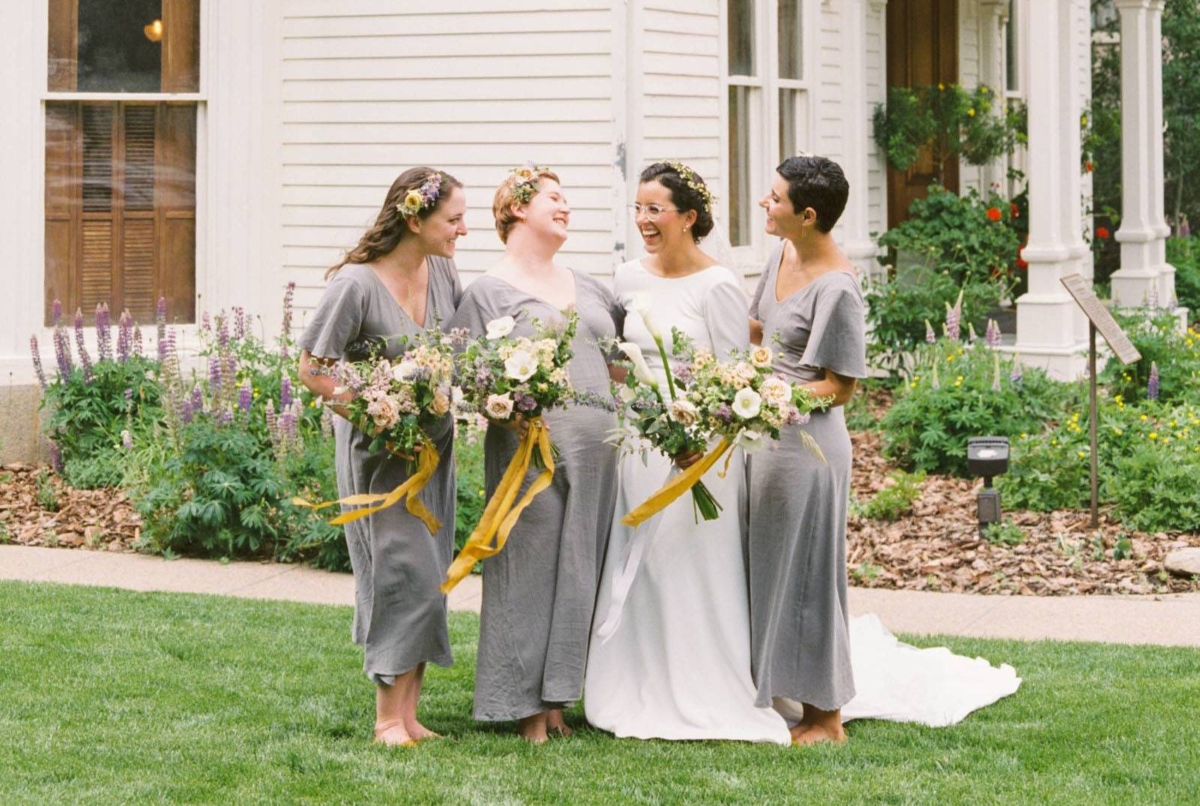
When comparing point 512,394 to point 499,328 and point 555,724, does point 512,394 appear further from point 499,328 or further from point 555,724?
point 555,724

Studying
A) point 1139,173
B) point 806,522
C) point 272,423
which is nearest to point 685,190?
point 806,522

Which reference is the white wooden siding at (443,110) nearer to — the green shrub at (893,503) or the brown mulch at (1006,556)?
the green shrub at (893,503)

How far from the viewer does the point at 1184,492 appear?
857cm

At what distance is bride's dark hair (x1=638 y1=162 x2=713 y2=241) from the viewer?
17.5 ft

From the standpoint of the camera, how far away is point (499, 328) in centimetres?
496

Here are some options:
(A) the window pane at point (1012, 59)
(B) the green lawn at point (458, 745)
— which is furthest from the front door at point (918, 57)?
(B) the green lawn at point (458, 745)

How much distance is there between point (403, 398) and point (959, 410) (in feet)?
18.9

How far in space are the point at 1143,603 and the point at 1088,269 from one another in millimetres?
7683

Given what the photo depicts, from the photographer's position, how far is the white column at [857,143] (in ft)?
42.1

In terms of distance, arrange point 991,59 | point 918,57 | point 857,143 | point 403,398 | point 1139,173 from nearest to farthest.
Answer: point 403,398
point 857,143
point 918,57
point 1139,173
point 991,59

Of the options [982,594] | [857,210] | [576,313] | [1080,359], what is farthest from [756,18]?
[576,313]

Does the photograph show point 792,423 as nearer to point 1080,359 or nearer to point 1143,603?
point 1143,603

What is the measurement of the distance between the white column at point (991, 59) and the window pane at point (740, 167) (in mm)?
4479

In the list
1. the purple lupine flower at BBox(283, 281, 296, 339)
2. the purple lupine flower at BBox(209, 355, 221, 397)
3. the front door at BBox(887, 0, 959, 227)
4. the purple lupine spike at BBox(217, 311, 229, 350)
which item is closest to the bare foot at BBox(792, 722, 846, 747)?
the purple lupine flower at BBox(209, 355, 221, 397)
